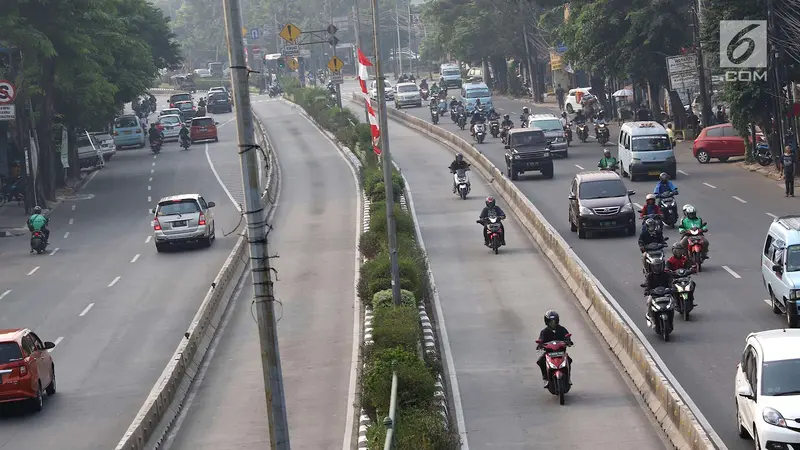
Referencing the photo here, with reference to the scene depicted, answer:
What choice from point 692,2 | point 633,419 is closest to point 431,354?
point 633,419

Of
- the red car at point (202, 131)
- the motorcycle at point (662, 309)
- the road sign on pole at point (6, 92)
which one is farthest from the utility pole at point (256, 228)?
the red car at point (202, 131)

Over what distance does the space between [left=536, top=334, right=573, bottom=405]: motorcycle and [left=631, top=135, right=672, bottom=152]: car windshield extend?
28736 millimetres

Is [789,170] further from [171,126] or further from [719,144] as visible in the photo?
[171,126]

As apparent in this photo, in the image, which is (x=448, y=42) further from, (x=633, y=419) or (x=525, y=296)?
(x=633, y=419)

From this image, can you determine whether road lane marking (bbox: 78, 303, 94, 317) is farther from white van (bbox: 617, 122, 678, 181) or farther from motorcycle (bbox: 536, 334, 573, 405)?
white van (bbox: 617, 122, 678, 181)

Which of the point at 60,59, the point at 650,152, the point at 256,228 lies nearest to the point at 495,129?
the point at 650,152

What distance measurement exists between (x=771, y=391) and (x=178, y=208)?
2804cm

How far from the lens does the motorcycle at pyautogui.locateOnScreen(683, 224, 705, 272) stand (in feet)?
98.6

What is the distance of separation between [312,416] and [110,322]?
35.6 ft

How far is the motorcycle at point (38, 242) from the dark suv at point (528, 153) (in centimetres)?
1842

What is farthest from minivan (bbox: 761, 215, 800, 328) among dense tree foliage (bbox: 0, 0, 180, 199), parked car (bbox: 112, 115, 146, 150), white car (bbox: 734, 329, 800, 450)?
parked car (bbox: 112, 115, 146, 150)

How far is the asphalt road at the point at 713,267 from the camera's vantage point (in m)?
21.2

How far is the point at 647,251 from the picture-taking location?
26828 mm

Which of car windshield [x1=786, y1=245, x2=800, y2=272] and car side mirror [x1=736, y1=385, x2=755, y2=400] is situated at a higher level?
car windshield [x1=786, y1=245, x2=800, y2=272]
